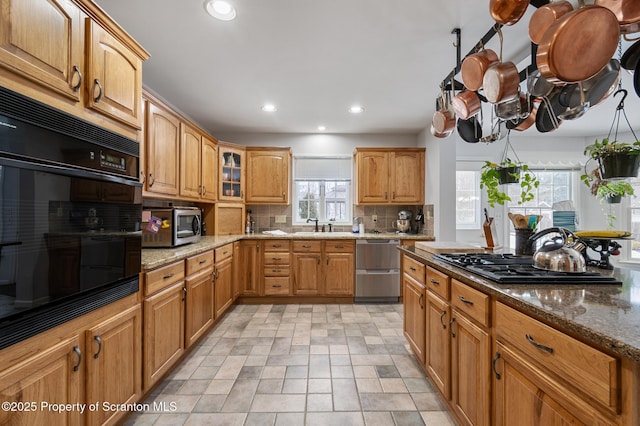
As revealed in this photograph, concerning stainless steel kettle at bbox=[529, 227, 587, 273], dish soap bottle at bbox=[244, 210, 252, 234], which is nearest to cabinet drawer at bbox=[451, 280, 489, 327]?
stainless steel kettle at bbox=[529, 227, 587, 273]

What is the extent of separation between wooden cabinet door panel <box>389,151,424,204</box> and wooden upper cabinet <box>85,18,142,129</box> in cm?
328

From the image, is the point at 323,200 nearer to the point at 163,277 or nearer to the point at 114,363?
the point at 163,277

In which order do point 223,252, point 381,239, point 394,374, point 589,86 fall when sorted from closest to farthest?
point 589,86 < point 394,374 < point 223,252 < point 381,239

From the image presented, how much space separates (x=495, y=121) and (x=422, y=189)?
2.08 meters

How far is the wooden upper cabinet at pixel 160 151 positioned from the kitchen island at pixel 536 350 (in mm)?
2234

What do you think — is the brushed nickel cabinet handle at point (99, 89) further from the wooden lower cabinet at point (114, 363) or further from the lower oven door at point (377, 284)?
the lower oven door at point (377, 284)

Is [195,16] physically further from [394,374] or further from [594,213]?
[594,213]

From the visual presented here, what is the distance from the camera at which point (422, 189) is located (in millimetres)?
4191

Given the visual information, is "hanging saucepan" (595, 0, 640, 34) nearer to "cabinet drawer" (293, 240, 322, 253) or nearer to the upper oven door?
the upper oven door

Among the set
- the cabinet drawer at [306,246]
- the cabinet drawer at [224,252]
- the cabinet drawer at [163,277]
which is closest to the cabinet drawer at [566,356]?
the cabinet drawer at [163,277]

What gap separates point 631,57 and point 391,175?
3.01 m

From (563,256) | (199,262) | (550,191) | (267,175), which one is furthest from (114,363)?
(550,191)

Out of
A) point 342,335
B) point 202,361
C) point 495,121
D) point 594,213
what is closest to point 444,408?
point 342,335

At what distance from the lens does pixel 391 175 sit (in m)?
4.18
